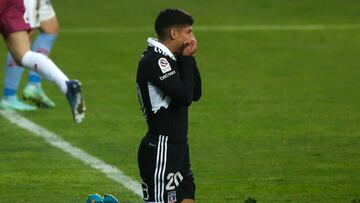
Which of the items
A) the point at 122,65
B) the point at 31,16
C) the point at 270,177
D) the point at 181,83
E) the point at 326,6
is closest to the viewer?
the point at 181,83

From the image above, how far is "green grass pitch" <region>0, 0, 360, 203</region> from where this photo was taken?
10.1 m

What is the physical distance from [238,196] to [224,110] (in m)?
4.57

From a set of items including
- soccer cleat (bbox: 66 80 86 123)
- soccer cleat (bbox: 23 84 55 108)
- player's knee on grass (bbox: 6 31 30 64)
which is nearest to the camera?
soccer cleat (bbox: 66 80 86 123)

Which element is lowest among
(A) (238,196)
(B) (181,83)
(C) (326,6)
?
(C) (326,6)

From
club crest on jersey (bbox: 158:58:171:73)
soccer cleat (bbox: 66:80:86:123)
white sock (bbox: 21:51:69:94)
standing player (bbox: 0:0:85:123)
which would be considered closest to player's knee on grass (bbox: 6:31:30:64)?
standing player (bbox: 0:0:85:123)

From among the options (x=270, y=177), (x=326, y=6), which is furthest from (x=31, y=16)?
(x=326, y=6)

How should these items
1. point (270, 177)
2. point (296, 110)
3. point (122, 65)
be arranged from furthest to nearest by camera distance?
point (122, 65) → point (296, 110) → point (270, 177)

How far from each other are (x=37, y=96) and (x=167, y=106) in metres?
6.53

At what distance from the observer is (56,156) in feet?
37.6

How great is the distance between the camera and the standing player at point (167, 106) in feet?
25.9

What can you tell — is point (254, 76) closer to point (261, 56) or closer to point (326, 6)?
point (261, 56)

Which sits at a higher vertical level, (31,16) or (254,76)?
(31,16)

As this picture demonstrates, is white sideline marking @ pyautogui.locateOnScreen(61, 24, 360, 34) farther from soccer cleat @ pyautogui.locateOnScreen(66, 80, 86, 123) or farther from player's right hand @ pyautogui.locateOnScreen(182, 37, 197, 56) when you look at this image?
player's right hand @ pyautogui.locateOnScreen(182, 37, 197, 56)

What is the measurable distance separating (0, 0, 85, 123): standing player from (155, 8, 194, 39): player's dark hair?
1.54m
